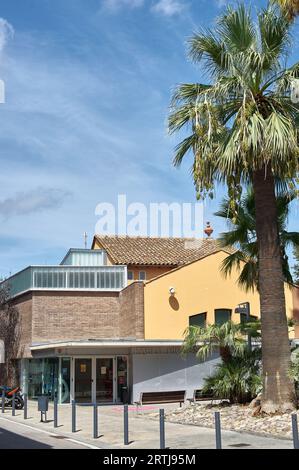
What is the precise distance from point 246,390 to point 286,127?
870 cm

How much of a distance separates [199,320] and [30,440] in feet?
57.3

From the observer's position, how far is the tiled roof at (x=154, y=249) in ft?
122

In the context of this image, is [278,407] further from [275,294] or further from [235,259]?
[235,259]

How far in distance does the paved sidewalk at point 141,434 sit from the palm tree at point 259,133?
8.01 ft

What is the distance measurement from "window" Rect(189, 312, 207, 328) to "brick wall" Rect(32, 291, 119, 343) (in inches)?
163

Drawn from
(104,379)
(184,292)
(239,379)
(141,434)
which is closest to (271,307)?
(239,379)

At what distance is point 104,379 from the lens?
102 ft

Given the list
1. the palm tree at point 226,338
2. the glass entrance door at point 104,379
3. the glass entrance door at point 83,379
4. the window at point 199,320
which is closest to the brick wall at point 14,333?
the glass entrance door at point 83,379

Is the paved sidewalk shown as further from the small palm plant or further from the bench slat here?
the small palm plant

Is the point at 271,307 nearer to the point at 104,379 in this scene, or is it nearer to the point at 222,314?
the point at 104,379

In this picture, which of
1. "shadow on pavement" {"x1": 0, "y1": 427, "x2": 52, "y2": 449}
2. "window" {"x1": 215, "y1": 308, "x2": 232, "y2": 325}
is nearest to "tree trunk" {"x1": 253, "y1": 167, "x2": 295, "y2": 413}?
"shadow on pavement" {"x1": 0, "y1": 427, "x2": 52, "y2": 449}

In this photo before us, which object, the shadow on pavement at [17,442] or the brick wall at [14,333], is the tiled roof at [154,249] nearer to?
the brick wall at [14,333]
